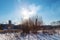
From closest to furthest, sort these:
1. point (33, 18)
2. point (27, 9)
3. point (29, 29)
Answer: point (27, 9)
point (33, 18)
point (29, 29)

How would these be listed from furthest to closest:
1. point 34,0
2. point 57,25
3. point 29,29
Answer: point 29,29, point 57,25, point 34,0

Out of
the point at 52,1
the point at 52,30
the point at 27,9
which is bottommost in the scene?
the point at 52,30

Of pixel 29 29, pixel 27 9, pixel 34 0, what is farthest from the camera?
pixel 29 29

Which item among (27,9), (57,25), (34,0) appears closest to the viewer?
(34,0)

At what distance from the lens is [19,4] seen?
3064mm

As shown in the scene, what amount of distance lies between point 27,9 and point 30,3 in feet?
0.79

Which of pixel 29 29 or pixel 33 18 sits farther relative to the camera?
pixel 29 29

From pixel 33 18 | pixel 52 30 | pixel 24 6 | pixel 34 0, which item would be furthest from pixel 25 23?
pixel 34 0

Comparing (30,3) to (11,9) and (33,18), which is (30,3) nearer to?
(11,9)

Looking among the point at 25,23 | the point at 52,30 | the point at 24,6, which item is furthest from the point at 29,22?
the point at 24,6

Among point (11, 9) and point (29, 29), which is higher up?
point (11, 9)

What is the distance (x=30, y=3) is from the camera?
302cm

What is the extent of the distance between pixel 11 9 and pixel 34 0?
2.60 ft

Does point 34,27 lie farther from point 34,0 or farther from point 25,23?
point 34,0
